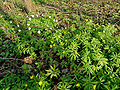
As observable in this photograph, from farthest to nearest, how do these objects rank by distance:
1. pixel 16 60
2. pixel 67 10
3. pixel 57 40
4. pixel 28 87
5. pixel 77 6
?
pixel 77 6, pixel 67 10, pixel 57 40, pixel 16 60, pixel 28 87

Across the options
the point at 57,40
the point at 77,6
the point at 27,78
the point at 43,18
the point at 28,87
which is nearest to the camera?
the point at 28,87

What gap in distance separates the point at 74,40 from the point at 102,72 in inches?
44.1

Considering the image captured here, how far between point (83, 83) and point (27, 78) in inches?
49.8

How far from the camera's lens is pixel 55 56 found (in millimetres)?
2361

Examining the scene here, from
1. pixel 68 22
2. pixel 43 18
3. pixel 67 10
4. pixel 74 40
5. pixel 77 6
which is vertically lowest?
pixel 74 40

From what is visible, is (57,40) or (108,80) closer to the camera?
(108,80)

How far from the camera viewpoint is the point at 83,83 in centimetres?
182

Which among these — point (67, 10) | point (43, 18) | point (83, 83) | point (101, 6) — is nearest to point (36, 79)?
point (83, 83)

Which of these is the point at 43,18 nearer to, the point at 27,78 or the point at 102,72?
the point at 27,78

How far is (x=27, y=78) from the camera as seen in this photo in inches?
76.1

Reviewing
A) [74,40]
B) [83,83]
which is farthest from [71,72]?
[74,40]

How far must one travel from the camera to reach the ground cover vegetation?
1.82 metres

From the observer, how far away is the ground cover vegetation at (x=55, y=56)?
5.97 ft

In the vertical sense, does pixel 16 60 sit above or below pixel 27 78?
above
